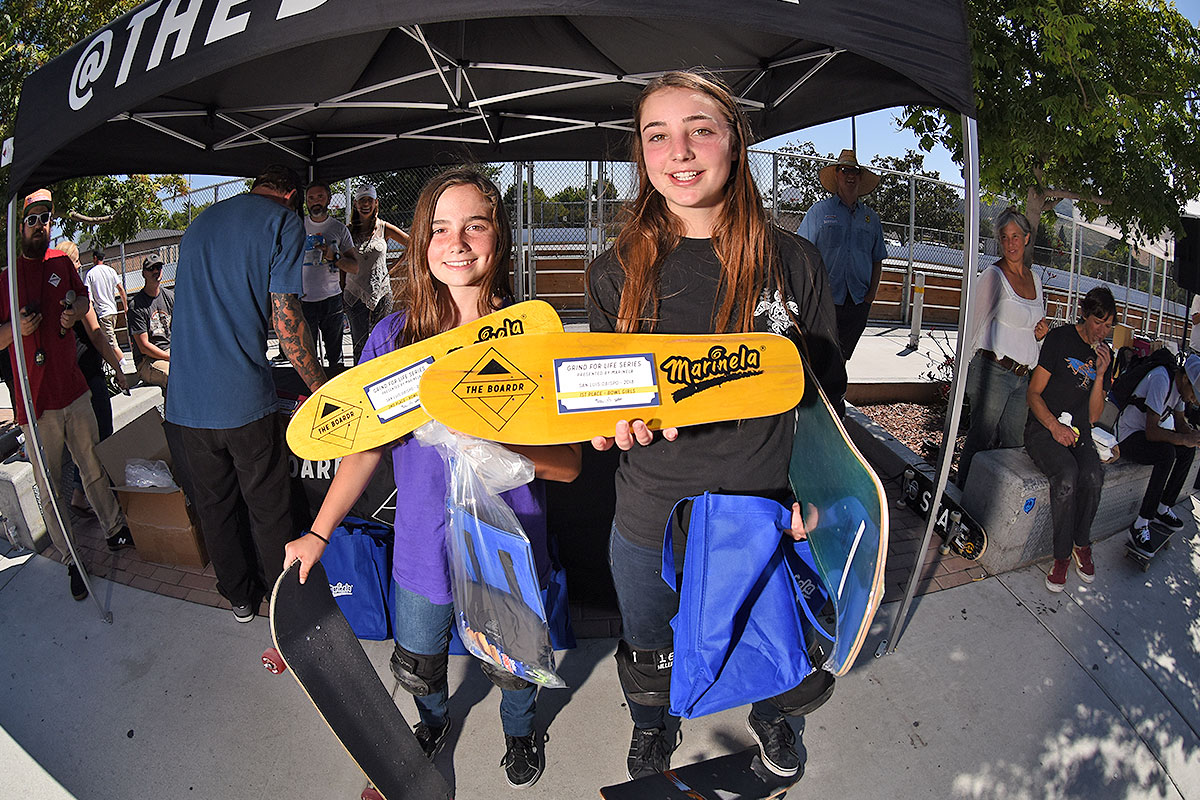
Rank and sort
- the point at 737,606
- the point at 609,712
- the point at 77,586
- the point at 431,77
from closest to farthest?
Answer: the point at 737,606 < the point at 609,712 < the point at 77,586 < the point at 431,77

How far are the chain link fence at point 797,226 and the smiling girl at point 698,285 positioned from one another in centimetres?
631

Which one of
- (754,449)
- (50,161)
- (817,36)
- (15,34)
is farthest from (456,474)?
(15,34)

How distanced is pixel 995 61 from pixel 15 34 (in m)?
8.30

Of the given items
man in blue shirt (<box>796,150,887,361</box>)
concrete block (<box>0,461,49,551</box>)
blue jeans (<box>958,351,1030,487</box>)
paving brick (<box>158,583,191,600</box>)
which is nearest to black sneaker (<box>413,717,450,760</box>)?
paving brick (<box>158,583,191,600</box>)

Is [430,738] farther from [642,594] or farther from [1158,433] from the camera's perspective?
[1158,433]

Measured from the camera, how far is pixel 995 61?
376cm

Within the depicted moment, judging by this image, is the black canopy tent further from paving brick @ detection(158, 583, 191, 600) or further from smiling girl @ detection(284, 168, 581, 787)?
paving brick @ detection(158, 583, 191, 600)

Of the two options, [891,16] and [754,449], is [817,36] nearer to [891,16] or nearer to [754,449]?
[891,16]

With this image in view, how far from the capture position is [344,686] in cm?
185

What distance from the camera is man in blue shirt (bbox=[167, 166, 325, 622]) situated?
8.59 feet

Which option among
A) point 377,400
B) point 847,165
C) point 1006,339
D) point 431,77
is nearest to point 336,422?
point 377,400

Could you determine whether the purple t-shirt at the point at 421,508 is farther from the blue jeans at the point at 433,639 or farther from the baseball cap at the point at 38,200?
the baseball cap at the point at 38,200

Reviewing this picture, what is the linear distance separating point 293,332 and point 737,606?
203 centimetres

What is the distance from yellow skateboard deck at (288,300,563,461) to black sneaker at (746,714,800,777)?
151 centimetres
